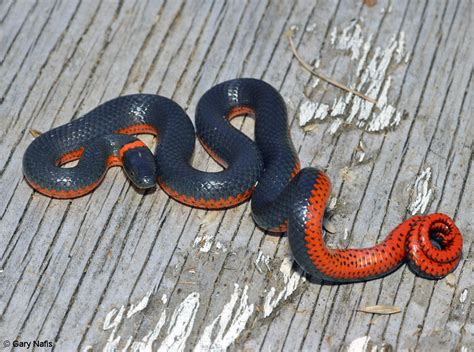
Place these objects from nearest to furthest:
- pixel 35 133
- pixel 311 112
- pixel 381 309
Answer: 1. pixel 381 309
2. pixel 35 133
3. pixel 311 112

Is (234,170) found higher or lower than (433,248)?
higher

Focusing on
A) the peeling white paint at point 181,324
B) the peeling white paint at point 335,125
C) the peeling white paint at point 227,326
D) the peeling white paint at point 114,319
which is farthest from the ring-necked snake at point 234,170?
the peeling white paint at point 114,319

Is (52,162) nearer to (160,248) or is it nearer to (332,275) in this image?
(160,248)

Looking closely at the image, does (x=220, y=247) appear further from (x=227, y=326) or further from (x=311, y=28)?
Answer: (x=311, y=28)

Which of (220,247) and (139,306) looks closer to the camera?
(139,306)

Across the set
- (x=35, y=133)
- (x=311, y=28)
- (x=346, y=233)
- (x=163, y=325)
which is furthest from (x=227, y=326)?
(x=311, y=28)

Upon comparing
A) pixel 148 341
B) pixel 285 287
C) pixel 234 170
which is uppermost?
pixel 234 170
